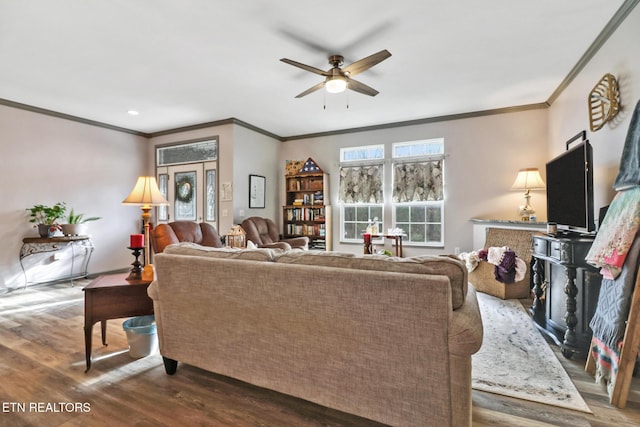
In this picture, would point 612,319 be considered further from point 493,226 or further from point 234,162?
point 234,162

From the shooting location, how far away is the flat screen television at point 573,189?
7.48ft

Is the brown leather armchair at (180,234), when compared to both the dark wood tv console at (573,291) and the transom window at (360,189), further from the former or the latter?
the dark wood tv console at (573,291)

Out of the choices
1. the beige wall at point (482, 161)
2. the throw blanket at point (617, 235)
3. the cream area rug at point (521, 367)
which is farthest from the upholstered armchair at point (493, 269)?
the throw blanket at point (617, 235)

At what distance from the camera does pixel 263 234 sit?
511 centimetres

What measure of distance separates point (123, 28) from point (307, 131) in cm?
357

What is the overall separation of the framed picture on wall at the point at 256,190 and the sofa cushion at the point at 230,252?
135 inches

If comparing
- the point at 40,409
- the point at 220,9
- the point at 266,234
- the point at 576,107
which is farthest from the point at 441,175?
the point at 40,409

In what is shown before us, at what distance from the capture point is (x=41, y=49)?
2855mm

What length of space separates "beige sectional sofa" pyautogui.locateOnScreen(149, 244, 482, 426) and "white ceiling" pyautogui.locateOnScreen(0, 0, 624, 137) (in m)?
1.93

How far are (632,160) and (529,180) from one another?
239 centimetres

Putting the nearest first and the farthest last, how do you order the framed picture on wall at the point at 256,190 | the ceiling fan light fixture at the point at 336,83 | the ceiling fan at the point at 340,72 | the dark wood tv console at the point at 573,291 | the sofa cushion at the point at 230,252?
the sofa cushion at the point at 230,252, the dark wood tv console at the point at 573,291, the ceiling fan at the point at 340,72, the ceiling fan light fixture at the point at 336,83, the framed picture on wall at the point at 256,190

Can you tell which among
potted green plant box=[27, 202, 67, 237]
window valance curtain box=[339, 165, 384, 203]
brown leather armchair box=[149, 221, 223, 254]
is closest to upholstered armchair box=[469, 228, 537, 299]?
window valance curtain box=[339, 165, 384, 203]

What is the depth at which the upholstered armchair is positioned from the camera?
3.77 m

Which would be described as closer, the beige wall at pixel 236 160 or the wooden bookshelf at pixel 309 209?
the beige wall at pixel 236 160
